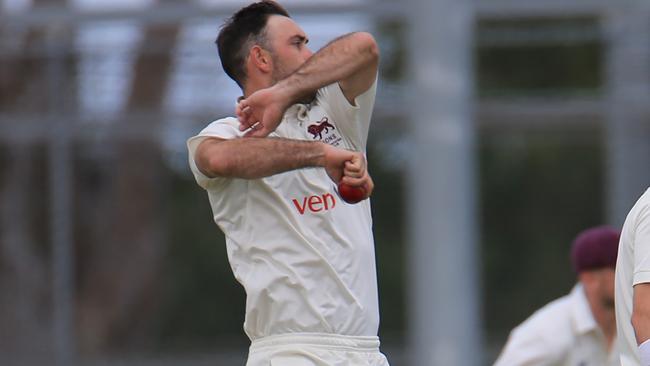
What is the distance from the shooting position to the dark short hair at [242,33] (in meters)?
5.14

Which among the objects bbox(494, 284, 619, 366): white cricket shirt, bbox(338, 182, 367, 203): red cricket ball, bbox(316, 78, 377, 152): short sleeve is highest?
bbox(316, 78, 377, 152): short sleeve

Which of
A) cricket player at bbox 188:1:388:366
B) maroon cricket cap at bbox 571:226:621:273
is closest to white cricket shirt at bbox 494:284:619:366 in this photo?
maroon cricket cap at bbox 571:226:621:273

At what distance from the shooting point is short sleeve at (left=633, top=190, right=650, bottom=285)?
4.37m

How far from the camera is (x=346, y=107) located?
198 inches

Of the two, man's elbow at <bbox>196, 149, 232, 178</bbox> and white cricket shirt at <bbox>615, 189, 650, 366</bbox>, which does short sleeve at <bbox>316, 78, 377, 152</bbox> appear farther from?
white cricket shirt at <bbox>615, 189, 650, 366</bbox>

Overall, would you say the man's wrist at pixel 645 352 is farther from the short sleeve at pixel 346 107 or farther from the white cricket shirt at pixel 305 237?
the short sleeve at pixel 346 107

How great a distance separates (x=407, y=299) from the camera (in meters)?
12.1

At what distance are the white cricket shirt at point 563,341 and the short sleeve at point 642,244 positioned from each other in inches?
84.2

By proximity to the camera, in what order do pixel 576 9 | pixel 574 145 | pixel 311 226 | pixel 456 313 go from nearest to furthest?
1. pixel 311 226
2. pixel 456 313
3. pixel 576 9
4. pixel 574 145

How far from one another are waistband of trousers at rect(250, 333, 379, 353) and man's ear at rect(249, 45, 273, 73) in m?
0.82

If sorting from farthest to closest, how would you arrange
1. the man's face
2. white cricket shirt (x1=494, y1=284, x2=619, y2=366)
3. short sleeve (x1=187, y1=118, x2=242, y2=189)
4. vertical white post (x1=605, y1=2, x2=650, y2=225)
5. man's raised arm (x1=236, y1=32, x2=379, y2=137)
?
vertical white post (x1=605, y1=2, x2=650, y2=225) → white cricket shirt (x1=494, y1=284, x2=619, y2=366) → the man's face → short sleeve (x1=187, y1=118, x2=242, y2=189) → man's raised arm (x1=236, y1=32, x2=379, y2=137)

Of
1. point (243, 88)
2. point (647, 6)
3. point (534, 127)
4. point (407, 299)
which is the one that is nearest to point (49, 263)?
point (407, 299)

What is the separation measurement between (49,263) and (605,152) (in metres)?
3.93

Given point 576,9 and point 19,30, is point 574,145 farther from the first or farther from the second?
point 19,30
